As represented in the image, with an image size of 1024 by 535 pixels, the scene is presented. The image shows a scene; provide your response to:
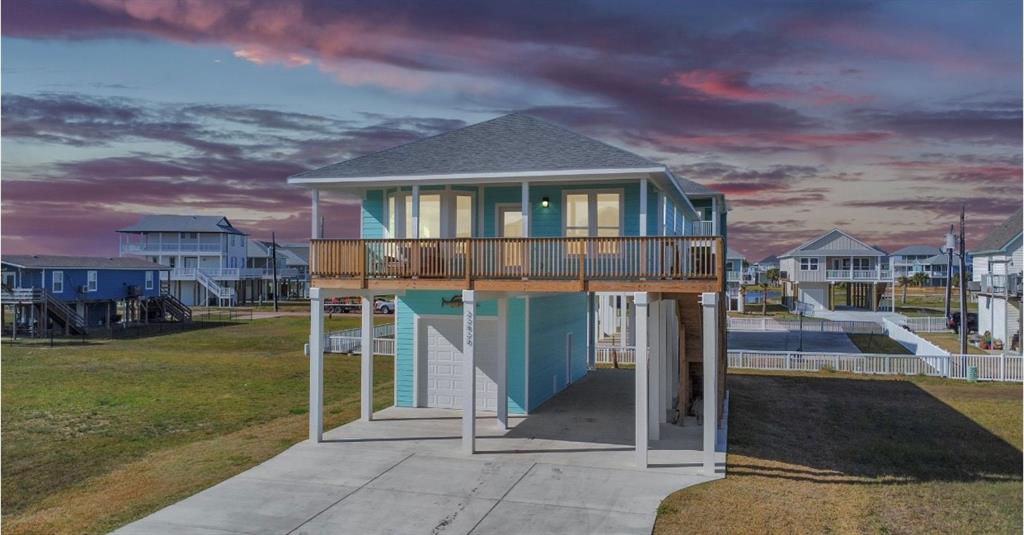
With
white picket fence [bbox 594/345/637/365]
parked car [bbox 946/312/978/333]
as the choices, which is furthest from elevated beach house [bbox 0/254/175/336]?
parked car [bbox 946/312/978/333]

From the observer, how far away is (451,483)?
43.5 ft

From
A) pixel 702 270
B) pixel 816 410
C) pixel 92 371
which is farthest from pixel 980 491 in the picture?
pixel 92 371

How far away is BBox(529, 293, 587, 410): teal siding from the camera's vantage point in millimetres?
20062

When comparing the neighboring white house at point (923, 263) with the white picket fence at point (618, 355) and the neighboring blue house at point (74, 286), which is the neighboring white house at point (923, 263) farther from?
the neighboring blue house at point (74, 286)

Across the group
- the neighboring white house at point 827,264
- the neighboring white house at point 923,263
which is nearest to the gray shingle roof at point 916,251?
the neighboring white house at point 923,263

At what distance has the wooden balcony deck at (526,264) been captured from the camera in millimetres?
14422

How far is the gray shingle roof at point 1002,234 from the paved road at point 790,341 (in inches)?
399

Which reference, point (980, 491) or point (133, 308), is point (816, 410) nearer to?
point (980, 491)

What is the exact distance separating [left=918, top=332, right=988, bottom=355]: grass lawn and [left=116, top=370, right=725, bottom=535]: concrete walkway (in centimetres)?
2488

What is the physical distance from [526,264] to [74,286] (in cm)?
4161

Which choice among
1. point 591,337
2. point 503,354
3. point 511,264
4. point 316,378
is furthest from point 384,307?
point 511,264

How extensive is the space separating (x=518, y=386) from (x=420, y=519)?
8198 mm

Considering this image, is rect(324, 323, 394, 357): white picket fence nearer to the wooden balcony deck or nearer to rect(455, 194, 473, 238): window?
rect(455, 194, 473, 238): window

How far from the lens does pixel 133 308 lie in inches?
2108
